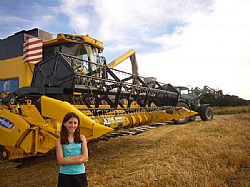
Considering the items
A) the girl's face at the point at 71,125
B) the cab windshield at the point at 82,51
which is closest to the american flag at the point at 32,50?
the cab windshield at the point at 82,51

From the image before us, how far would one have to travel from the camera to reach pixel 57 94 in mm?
4008

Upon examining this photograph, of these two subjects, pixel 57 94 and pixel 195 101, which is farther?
pixel 195 101

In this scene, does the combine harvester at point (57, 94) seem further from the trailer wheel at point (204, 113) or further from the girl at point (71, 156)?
the trailer wheel at point (204, 113)

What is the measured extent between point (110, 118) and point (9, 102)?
5.74 ft

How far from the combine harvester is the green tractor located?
12.8ft

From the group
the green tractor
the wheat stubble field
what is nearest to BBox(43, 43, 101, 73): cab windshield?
the wheat stubble field

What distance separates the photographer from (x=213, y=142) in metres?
5.00

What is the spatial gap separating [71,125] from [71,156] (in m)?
0.27

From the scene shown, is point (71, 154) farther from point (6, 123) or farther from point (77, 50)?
point (77, 50)

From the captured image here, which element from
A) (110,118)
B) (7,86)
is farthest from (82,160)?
(7,86)

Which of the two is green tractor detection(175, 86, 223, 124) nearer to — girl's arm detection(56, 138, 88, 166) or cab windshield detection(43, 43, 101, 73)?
cab windshield detection(43, 43, 101, 73)

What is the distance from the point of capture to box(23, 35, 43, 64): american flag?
5.66 meters

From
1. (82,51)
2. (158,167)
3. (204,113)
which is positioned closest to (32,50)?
(82,51)

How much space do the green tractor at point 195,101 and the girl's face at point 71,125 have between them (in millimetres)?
8499
